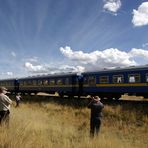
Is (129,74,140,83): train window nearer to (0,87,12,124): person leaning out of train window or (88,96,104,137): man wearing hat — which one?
(88,96,104,137): man wearing hat

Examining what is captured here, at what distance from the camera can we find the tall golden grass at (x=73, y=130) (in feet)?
30.4

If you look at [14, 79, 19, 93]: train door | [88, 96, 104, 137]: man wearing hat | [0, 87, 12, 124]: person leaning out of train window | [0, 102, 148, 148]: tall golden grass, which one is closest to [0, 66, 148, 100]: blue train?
[0, 102, 148, 148]: tall golden grass

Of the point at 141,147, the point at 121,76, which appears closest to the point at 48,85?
the point at 121,76

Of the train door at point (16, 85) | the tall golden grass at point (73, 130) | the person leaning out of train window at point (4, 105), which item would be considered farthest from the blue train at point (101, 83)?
the person leaning out of train window at point (4, 105)

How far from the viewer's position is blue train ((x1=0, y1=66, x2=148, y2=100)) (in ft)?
80.1

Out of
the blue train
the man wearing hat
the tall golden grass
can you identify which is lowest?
the tall golden grass

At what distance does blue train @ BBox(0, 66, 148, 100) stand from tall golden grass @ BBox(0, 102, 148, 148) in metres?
3.16

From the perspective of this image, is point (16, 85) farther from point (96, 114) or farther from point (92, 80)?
point (96, 114)

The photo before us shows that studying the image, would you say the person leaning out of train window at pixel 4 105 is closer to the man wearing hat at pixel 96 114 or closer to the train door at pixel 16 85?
the man wearing hat at pixel 96 114

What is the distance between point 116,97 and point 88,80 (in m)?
4.04

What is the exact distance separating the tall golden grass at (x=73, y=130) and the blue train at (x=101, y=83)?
316cm

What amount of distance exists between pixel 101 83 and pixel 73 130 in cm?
1391

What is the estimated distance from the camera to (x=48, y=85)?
127 feet

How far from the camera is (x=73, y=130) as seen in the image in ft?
49.0
